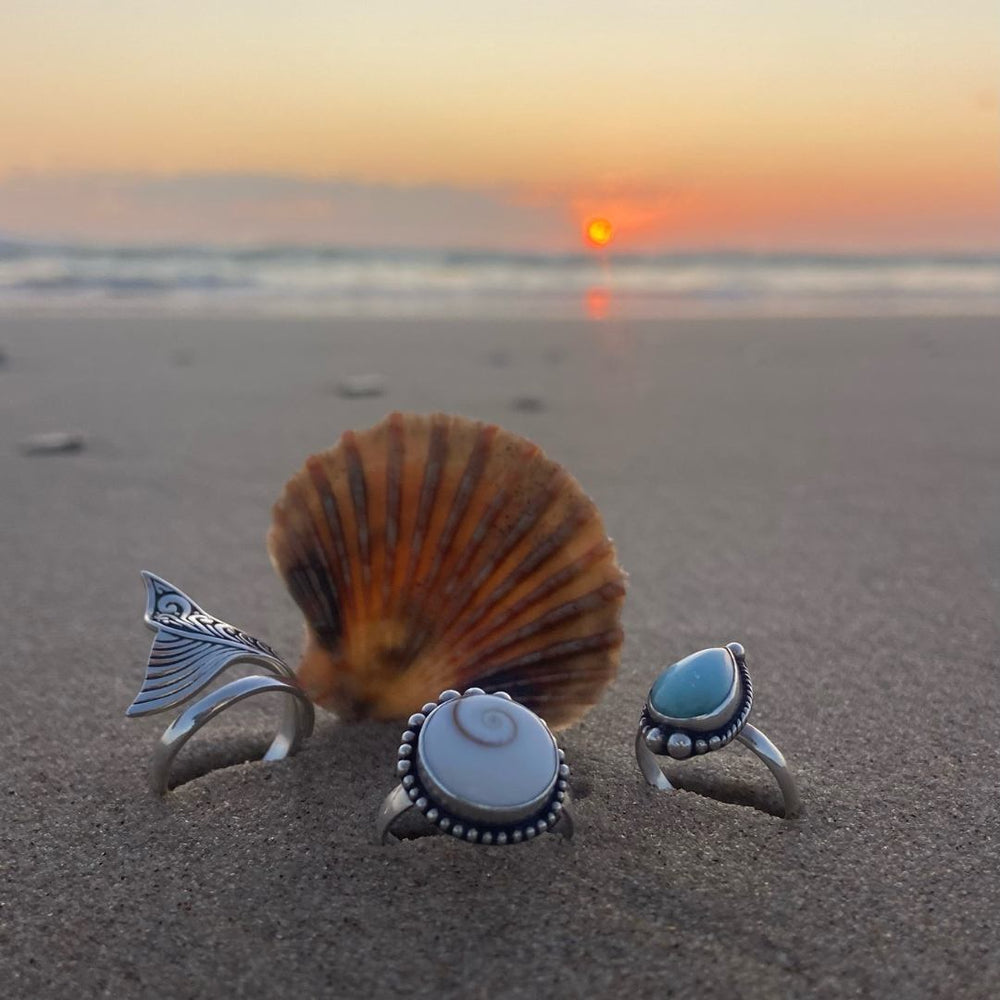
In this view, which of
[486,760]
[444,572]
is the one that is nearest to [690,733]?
[486,760]

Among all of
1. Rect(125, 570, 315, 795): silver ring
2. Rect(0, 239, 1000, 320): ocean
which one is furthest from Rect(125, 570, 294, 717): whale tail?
Rect(0, 239, 1000, 320): ocean

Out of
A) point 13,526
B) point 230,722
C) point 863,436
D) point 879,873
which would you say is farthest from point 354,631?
point 863,436

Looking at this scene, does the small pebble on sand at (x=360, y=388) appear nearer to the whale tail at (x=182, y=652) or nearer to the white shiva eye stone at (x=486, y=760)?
the whale tail at (x=182, y=652)

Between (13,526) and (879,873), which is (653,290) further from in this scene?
(879,873)

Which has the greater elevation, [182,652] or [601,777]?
[182,652]

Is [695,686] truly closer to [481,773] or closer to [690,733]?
[690,733]
